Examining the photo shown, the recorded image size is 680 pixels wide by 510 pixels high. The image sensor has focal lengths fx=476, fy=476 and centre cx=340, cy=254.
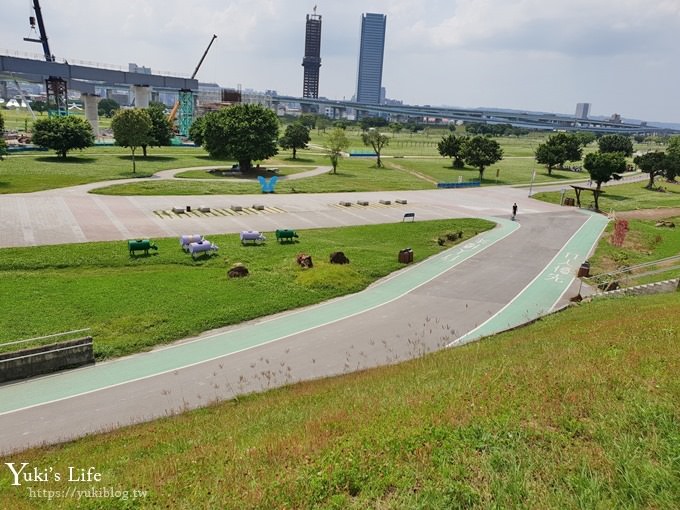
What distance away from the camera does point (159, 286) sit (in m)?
20.5

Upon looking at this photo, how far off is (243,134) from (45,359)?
4930 cm

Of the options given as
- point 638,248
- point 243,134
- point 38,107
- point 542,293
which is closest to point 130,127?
point 243,134

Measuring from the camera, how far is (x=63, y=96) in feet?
306

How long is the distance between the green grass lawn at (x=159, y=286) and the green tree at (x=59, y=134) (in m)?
47.3

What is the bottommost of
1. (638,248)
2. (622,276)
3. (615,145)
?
(622,276)

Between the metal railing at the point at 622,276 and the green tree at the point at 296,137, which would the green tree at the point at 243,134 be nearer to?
the green tree at the point at 296,137

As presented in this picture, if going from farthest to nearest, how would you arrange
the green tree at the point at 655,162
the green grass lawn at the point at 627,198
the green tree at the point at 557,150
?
the green tree at the point at 557,150 → the green tree at the point at 655,162 → the green grass lawn at the point at 627,198

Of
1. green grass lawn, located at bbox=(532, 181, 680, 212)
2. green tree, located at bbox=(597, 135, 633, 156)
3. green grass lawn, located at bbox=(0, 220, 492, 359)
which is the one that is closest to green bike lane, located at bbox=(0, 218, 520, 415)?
green grass lawn, located at bbox=(0, 220, 492, 359)

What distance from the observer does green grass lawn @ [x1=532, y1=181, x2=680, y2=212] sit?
51.9 meters

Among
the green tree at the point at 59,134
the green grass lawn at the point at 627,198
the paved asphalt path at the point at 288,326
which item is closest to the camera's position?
the paved asphalt path at the point at 288,326

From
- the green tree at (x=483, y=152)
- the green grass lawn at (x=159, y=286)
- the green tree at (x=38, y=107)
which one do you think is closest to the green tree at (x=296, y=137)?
the green tree at (x=483, y=152)

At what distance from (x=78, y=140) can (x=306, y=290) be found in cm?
5872

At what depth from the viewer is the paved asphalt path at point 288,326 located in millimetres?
12438

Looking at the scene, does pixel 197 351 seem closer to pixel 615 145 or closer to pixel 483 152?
pixel 483 152
